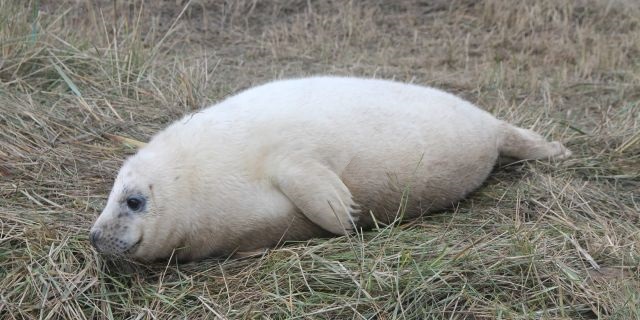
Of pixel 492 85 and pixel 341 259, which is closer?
pixel 341 259

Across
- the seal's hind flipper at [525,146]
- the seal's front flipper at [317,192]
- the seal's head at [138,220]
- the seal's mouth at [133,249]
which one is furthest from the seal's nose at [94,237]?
the seal's hind flipper at [525,146]

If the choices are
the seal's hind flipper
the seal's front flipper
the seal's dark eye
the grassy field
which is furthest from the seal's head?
the seal's hind flipper

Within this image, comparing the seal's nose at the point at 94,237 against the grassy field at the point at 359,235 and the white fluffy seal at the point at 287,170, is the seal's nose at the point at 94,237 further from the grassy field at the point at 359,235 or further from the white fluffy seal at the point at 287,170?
the grassy field at the point at 359,235

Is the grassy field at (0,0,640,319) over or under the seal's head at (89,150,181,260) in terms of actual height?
under

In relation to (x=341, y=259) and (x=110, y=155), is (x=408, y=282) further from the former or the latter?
(x=110, y=155)

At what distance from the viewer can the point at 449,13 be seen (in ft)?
27.1

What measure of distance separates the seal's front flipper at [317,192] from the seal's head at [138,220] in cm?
47

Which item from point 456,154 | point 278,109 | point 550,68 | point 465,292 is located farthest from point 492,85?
point 465,292

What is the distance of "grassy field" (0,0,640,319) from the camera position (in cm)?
322

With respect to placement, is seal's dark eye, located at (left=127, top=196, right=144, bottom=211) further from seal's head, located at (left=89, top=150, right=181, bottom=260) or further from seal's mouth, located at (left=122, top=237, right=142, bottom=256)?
seal's mouth, located at (left=122, top=237, right=142, bottom=256)

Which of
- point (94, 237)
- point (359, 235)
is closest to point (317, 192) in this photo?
point (359, 235)

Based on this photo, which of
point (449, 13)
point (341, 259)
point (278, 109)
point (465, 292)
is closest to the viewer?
point (465, 292)

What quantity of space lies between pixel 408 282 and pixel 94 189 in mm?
1683

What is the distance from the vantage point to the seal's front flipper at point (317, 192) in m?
3.52
